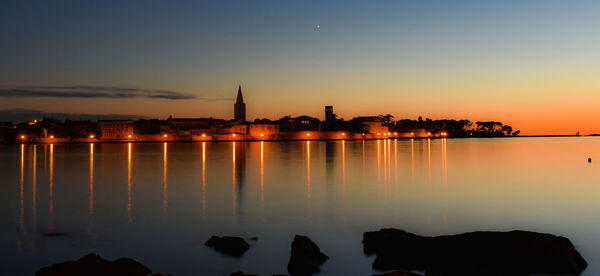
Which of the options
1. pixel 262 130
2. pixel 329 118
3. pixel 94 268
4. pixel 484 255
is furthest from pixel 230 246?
pixel 329 118

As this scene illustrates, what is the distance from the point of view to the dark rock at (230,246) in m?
9.15

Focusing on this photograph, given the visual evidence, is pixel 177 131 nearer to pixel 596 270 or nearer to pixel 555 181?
pixel 555 181

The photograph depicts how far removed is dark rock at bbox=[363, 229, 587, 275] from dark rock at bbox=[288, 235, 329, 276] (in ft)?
3.33

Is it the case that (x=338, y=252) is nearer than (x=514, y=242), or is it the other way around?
(x=514, y=242)

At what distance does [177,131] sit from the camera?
114 metres

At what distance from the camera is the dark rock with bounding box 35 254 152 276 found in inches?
281

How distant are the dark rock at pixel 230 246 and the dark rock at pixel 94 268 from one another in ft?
6.04

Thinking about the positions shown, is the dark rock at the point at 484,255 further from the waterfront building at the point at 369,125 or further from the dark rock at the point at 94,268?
the waterfront building at the point at 369,125

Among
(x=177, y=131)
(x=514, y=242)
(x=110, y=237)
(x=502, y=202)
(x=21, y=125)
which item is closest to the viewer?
(x=514, y=242)

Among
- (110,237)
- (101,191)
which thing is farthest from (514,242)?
(101,191)

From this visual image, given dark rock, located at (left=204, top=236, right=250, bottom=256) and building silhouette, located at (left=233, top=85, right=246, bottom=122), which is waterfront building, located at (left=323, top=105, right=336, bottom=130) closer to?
building silhouette, located at (left=233, top=85, right=246, bottom=122)

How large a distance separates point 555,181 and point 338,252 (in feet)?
64.0

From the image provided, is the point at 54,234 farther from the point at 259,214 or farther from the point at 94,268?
the point at 259,214

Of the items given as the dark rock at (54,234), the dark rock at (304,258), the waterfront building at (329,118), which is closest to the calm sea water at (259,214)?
the dark rock at (54,234)
